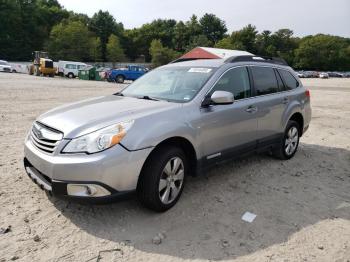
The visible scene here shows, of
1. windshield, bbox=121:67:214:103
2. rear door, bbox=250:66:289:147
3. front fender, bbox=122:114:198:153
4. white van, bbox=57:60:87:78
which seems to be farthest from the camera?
white van, bbox=57:60:87:78

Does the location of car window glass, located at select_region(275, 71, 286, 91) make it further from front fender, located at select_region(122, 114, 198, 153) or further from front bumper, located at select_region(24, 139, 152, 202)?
front bumper, located at select_region(24, 139, 152, 202)

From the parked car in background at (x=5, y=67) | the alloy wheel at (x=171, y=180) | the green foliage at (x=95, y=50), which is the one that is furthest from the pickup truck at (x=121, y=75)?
the green foliage at (x=95, y=50)

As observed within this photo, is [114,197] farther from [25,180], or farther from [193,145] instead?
[25,180]

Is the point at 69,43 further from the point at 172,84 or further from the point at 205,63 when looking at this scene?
the point at 172,84

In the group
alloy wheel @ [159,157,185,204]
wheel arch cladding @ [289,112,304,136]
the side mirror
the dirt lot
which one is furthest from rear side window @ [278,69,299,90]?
alloy wheel @ [159,157,185,204]

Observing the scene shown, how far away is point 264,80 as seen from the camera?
5.48 meters

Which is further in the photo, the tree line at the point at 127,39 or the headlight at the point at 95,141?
the tree line at the point at 127,39

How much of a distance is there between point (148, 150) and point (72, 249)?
1.18m

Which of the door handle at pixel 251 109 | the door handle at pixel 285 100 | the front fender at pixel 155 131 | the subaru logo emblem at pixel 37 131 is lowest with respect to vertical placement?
the subaru logo emblem at pixel 37 131

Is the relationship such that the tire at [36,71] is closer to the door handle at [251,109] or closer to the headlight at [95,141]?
the door handle at [251,109]

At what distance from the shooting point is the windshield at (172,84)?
14.5ft

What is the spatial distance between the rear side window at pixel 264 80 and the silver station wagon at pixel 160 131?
2 cm

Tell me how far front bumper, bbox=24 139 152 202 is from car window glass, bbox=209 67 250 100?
163 centimetres

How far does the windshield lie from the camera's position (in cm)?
442
